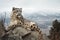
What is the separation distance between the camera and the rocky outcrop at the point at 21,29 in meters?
10.0

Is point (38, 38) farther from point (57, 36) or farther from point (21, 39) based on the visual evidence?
point (57, 36)

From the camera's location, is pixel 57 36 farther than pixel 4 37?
Yes

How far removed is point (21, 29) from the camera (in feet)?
33.7

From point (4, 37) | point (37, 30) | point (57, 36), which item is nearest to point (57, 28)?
point (57, 36)

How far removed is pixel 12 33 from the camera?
32.8 ft

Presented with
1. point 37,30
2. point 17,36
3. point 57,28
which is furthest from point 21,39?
point 57,28

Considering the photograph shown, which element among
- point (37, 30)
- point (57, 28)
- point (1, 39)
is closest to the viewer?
point (1, 39)

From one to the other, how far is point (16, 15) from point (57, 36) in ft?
15.3

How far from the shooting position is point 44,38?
400 inches

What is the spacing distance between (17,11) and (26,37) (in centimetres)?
109

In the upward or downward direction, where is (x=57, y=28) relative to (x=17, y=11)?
downward

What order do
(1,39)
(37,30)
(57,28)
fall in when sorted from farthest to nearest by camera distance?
(57,28) → (37,30) → (1,39)

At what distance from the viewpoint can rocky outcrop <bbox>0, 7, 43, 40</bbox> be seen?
395 inches

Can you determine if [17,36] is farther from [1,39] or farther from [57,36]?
[57,36]
